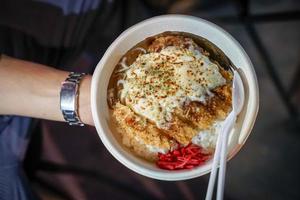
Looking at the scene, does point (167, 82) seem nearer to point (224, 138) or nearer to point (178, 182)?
point (224, 138)

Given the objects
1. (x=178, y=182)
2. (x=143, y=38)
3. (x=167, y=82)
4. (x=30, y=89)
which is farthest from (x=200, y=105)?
(x=178, y=182)

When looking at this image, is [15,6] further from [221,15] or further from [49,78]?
[221,15]

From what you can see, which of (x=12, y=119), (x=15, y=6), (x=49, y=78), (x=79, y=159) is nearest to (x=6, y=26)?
(x=15, y=6)

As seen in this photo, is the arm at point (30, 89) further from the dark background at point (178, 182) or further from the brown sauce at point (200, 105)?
the dark background at point (178, 182)

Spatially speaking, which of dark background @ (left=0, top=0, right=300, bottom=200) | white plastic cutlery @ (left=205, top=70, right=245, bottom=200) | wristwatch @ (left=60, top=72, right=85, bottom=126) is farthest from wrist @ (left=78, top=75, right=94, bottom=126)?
dark background @ (left=0, top=0, right=300, bottom=200)

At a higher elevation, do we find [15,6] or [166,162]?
[15,6]

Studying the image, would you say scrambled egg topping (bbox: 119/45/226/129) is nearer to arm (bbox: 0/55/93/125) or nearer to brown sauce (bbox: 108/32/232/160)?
brown sauce (bbox: 108/32/232/160)
